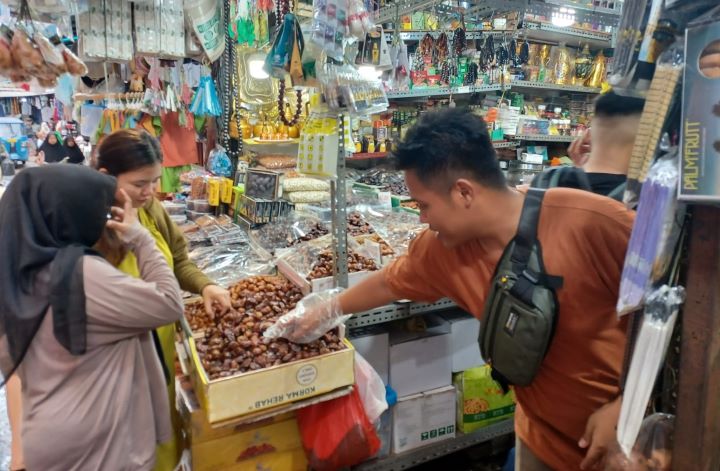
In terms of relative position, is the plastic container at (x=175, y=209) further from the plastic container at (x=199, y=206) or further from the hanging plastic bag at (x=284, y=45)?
the hanging plastic bag at (x=284, y=45)

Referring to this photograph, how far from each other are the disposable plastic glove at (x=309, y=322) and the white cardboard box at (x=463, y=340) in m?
0.86

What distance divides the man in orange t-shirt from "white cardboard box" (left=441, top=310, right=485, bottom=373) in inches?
38.3

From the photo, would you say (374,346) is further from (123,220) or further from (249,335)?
(123,220)

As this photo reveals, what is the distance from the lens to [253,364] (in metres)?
1.67

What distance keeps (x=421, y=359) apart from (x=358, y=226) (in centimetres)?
79

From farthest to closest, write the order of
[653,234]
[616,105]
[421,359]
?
[421,359] → [616,105] → [653,234]

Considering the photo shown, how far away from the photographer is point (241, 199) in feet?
10.8

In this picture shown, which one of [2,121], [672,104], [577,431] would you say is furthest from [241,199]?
[2,121]

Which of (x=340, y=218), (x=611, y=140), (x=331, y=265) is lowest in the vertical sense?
(x=331, y=265)

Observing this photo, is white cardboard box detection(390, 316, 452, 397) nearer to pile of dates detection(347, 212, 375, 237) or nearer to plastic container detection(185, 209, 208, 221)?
pile of dates detection(347, 212, 375, 237)

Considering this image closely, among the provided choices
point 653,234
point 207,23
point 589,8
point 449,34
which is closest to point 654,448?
point 653,234

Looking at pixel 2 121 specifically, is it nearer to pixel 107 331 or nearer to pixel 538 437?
pixel 107 331

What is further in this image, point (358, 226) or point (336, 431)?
point (358, 226)

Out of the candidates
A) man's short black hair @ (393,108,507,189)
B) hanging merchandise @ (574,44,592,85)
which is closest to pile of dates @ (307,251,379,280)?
man's short black hair @ (393,108,507,189)
